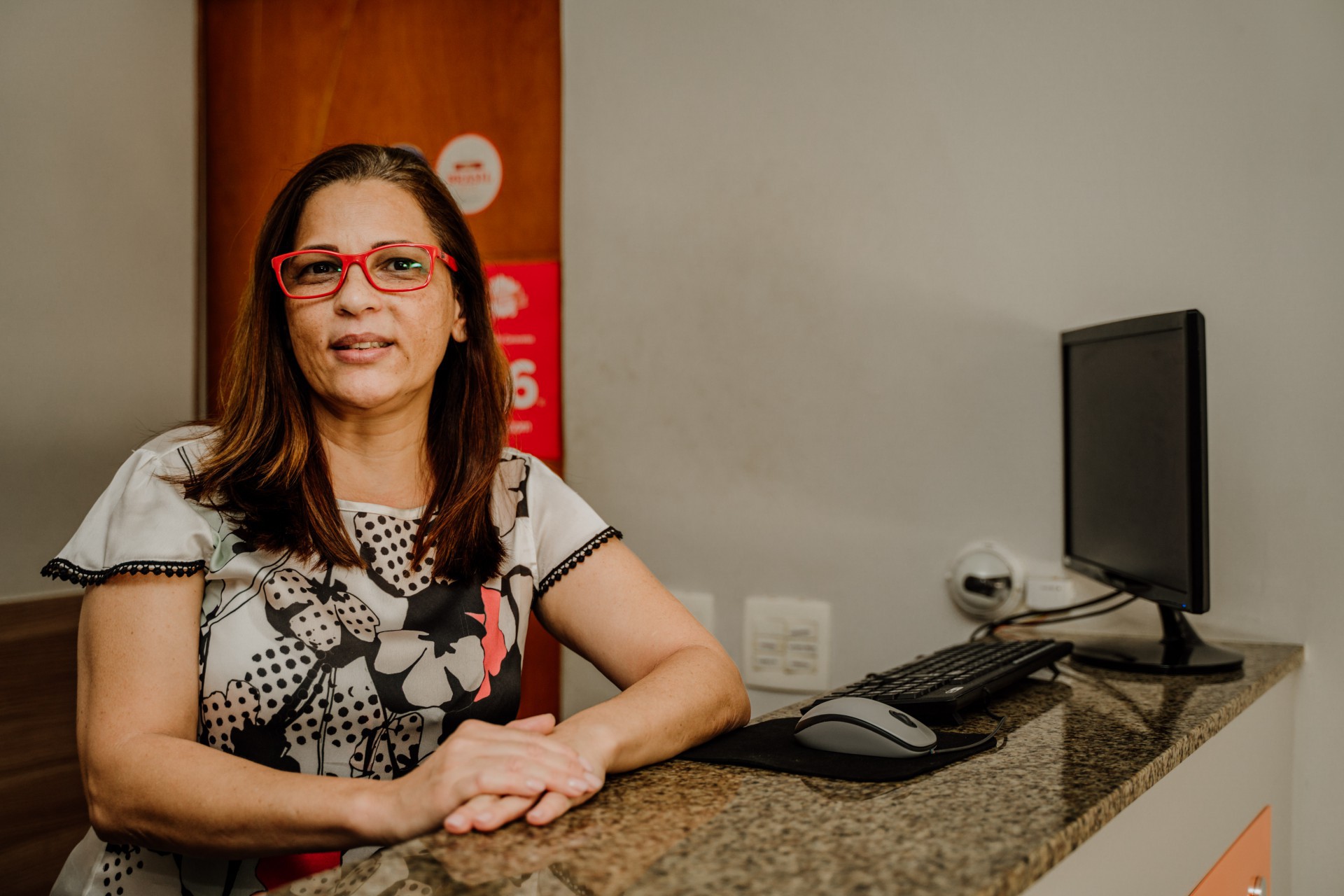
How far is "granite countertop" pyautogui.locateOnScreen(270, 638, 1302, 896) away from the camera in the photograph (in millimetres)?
694

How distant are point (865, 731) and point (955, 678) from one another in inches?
11.5

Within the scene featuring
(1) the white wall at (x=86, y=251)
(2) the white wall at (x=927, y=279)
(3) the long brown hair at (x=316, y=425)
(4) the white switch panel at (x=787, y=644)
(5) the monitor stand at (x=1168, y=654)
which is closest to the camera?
(3) the long brown hair at (x=316, y=425)

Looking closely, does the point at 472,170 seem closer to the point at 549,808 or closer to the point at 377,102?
the point at 377,102

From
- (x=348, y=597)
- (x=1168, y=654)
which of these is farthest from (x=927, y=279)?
(x=348, y=597)

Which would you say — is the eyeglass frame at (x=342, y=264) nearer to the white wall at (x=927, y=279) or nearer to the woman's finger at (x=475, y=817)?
the woman's finger at (x=475, y=817)

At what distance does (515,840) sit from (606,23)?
184 cm

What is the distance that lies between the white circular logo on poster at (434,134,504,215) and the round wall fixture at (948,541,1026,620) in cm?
133

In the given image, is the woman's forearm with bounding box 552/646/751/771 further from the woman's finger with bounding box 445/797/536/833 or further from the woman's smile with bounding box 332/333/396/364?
the woman's smile with bounding box 332/333/396/364

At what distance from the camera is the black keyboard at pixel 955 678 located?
1.14 metres

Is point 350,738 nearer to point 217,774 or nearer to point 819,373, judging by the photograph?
point 217,774

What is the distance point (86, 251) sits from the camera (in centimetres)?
226

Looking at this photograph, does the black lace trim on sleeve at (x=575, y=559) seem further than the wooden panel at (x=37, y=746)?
No

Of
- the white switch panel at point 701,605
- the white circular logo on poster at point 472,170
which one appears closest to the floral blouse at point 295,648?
the white switch panel at point 701,605

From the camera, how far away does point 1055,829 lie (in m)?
0.78
